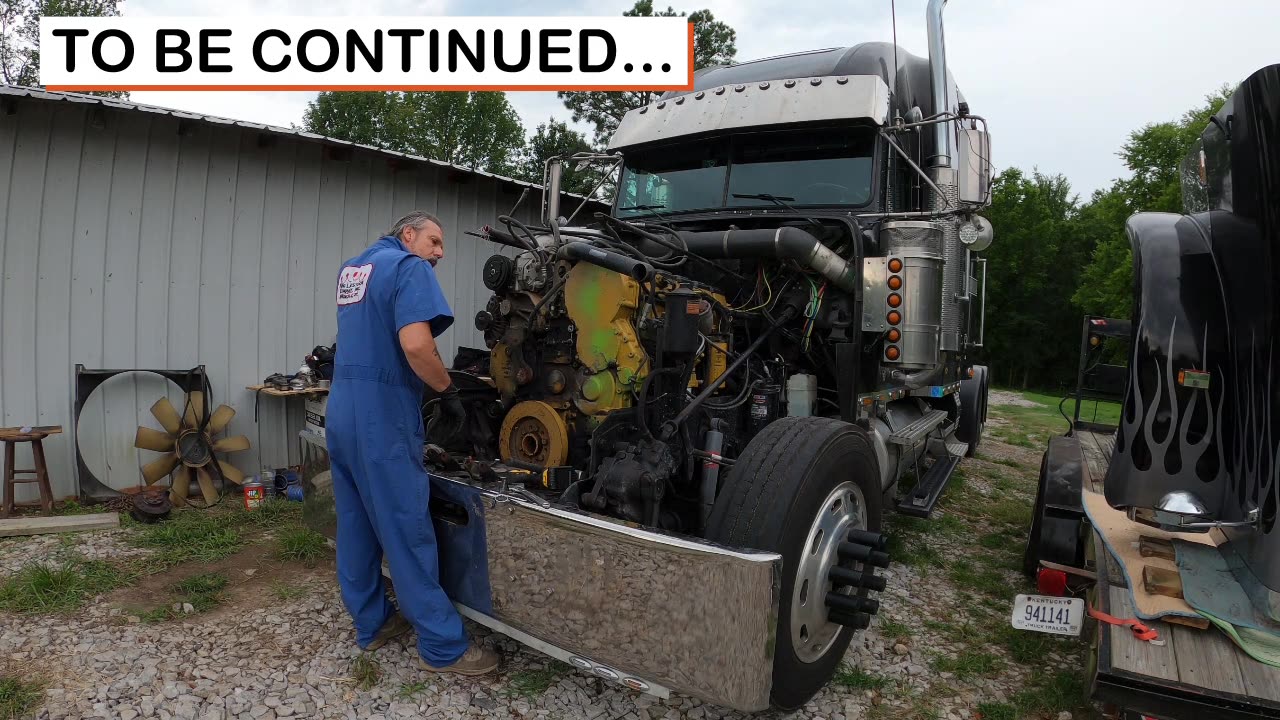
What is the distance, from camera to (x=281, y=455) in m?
6.34

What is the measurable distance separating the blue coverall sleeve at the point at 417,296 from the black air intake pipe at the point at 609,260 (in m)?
0.72

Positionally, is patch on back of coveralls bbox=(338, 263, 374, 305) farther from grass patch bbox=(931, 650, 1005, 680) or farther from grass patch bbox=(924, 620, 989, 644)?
grass patch bbox=(924, 620, 989, 644)

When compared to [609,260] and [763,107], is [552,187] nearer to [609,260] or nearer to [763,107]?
[763,107]

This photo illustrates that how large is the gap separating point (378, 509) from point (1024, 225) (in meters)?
42.9

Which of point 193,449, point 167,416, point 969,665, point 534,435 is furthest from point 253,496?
point 969,665

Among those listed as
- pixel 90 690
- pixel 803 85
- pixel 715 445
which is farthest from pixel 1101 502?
pixel 90 690

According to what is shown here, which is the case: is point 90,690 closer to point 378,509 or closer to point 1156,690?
point 378,509

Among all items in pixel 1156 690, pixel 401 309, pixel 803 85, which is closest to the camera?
pixel 1156 690

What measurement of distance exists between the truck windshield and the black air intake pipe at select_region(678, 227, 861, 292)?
2.06 ft

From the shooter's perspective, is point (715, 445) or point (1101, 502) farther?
point (1101, 502)

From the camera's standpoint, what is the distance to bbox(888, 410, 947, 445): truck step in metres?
4.21

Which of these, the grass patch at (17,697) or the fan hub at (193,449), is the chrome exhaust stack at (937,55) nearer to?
the grass patch at (17,697)

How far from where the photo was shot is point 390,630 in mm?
3264

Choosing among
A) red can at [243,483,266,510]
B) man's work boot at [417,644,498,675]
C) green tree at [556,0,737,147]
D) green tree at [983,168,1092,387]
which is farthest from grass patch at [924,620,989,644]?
green tree at [983,168,1092,387]
